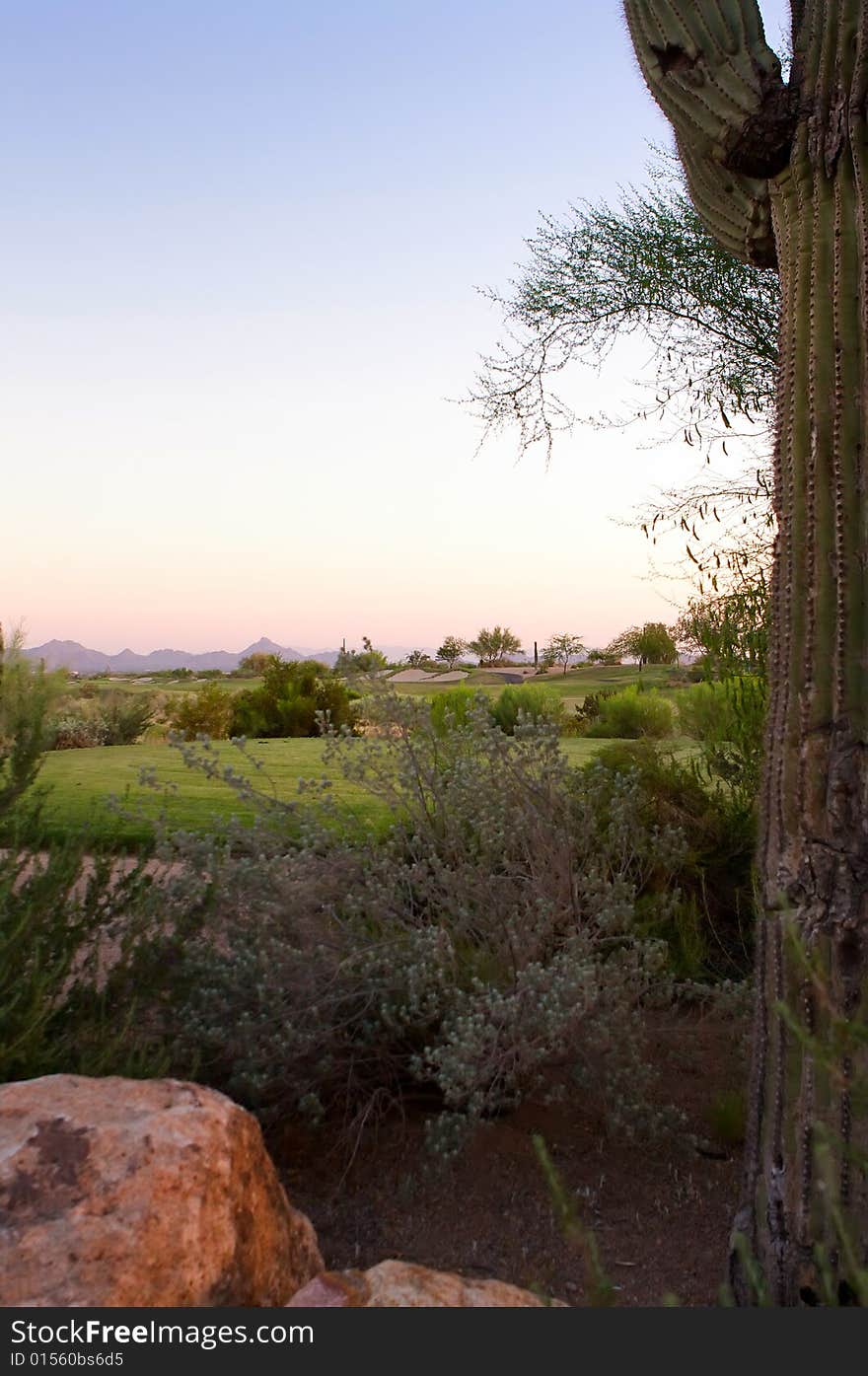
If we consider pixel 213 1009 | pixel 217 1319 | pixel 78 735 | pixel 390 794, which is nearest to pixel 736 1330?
pixel 217 1319

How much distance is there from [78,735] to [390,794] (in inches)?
511

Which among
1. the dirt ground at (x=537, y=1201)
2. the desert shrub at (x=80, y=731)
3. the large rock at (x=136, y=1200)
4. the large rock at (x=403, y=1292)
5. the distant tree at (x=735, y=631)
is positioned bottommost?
the dirt ground at (x=537, y=1201)

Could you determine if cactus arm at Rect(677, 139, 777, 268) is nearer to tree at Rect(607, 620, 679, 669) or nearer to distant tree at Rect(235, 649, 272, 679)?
tree at Rect(607, 620, 679, 669)

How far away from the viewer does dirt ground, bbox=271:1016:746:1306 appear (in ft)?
11.9

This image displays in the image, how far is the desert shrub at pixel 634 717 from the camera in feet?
43.8

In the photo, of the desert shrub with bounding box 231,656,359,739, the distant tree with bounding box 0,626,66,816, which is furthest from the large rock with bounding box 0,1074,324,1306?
the desert shrub with bounding box 231,656,359,739

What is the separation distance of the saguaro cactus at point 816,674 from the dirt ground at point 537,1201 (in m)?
0.53

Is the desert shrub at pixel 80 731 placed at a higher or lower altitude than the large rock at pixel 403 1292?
higher

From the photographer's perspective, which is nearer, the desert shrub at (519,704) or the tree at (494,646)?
the desert shrub at (519,704)

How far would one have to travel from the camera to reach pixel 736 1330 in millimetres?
2182

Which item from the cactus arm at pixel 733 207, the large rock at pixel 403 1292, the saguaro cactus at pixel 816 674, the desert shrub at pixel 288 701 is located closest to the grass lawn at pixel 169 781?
the desert shrub at pixel 288 701

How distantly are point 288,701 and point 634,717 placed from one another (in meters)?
5.51

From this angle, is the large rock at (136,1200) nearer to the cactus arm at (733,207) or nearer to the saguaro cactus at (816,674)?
the saguaro cactus at (816,674)

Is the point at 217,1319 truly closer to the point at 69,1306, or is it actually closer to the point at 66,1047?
the point at 69,1306
